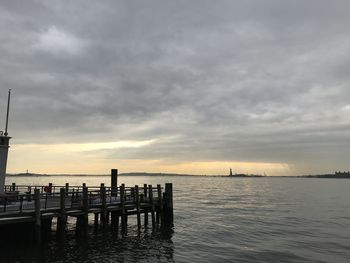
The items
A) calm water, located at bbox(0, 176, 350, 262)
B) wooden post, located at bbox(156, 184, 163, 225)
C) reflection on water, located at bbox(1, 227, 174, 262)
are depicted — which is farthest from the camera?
wooden post, located at bbox(156, 184, 163, 225)

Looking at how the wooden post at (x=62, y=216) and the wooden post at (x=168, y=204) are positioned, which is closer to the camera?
the wooden post at (x=62, y=216)

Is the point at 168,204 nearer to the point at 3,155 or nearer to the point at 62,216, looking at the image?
the point at 62,216

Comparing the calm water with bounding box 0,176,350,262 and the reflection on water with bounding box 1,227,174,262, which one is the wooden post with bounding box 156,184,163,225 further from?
the reflection on water with bounding box 1,227,174,262

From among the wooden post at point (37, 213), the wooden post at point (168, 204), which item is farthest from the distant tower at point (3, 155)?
the wooden post at point (168, 204)

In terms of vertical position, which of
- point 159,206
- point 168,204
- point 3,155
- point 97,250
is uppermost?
point 3,155

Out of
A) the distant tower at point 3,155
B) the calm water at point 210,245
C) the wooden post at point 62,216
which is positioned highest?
the distant tower at point 3,155

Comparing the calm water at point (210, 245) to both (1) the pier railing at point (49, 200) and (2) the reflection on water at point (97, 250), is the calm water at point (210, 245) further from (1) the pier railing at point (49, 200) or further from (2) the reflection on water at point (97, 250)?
(1) the pier railing at point (49, 200)

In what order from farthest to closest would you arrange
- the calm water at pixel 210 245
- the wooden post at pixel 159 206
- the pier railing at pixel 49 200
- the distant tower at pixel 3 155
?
the wooden post at pixel 159 206
the distant tower at pixel 3 155
the calm water at pixel 210 245
the pier railing at pixel 49 200

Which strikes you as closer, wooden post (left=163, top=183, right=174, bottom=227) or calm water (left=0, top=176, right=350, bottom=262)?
calm water (left=0, top=176, right=350, bottom=262)

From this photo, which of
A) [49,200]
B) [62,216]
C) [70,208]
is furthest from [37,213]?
[49,200]

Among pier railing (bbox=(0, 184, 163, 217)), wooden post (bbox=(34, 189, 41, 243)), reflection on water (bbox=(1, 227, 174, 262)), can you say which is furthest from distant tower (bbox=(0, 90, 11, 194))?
wooden post (bbox=(34, 189, 41, 243))

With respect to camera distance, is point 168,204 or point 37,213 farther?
point 168,204

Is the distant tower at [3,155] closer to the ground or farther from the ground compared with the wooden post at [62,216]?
farther from the ground

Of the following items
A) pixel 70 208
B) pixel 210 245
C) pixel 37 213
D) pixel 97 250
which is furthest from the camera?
pixel 210 245
